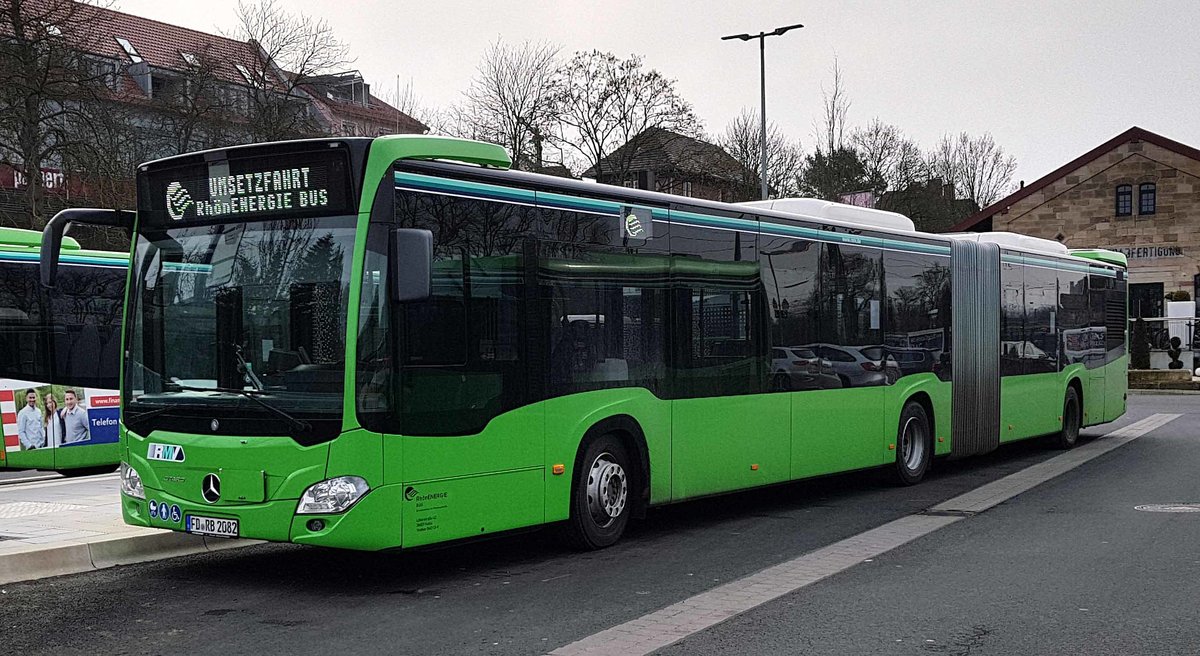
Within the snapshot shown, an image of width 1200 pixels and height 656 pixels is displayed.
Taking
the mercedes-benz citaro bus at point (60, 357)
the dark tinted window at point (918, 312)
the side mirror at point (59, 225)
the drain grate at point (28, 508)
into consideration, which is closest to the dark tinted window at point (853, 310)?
the dark tinted window at point (918, 312)

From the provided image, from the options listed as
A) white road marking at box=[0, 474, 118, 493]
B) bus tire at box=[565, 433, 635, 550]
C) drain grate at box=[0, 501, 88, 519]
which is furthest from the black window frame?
drain grate at box=[0, 501, 88, 519]

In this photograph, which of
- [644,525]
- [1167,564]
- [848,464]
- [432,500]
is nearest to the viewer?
[432,500]

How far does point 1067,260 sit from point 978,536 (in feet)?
31.0

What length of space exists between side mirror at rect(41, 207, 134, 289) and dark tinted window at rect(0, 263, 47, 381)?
6365mm

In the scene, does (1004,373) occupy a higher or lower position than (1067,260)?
lower

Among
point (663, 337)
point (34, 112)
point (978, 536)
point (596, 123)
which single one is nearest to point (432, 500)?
point (663, 337)

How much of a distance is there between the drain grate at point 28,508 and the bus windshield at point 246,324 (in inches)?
118

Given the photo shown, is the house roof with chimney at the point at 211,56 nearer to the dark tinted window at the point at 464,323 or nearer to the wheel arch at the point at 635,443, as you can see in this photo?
the wheel arch at the point at 635,443

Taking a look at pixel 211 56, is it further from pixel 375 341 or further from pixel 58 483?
pixel 375 341

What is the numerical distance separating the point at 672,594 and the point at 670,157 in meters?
41.7

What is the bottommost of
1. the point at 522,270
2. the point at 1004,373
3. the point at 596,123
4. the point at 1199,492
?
the point at 1199,492

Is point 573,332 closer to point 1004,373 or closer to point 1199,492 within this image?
point 1199,492

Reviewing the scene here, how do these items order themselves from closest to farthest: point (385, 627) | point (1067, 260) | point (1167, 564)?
point (385, 627) < point (1167, 564) < point (1067, 260)

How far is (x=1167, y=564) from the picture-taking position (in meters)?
8.77
